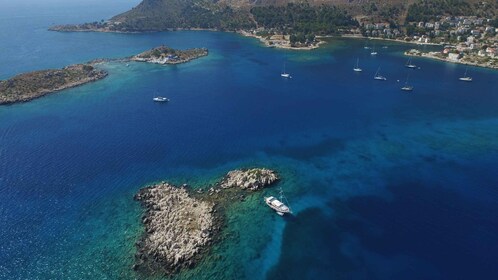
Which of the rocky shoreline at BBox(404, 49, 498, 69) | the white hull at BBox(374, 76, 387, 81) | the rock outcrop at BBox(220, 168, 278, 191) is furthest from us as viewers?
the rocky shoreline at BBox(404, 49, 498, 69)

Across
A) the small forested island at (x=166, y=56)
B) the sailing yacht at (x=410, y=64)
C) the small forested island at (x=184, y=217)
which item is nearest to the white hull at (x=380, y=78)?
the sailing yacht at (x=410, y=64)

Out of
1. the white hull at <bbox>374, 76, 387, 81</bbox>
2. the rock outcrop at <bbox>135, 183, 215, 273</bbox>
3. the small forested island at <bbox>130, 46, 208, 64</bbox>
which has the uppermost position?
the small forested island at <bbox>130, 46, 208, 64</bbox>

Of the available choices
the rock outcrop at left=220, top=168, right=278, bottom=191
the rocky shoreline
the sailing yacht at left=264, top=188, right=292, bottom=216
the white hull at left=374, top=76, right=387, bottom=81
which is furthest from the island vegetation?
the rocky shoreline

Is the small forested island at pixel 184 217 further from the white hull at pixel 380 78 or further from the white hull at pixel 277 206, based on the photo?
the white hull at pixel 380 78

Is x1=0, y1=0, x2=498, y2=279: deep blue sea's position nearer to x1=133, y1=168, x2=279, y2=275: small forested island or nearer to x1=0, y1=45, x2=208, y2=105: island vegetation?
x1=133, y1=168, x2=279, y2=275: small forested island

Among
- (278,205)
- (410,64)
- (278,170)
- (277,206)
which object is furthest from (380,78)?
(277,206)

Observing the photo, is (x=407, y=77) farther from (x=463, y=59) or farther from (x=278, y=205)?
(x=278, y=205)
